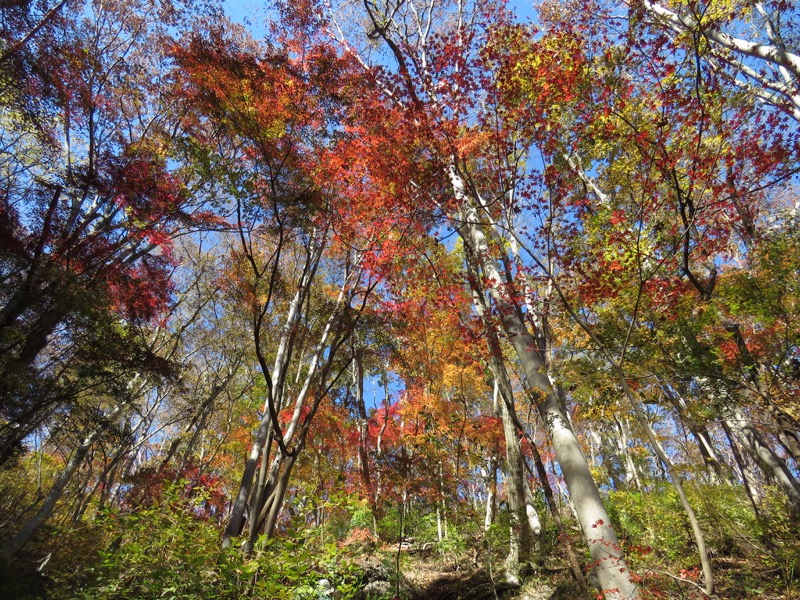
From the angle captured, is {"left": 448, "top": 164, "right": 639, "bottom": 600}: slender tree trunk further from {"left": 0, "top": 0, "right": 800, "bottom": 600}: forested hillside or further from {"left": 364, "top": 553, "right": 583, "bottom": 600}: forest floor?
{"left": 364, "top": 553, "right": 583, "bottom": 600}: forest floor

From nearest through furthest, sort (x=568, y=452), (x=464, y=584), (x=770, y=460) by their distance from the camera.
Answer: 1. (x=568, y=452)
2. (x=464, y=584)
3. (x=770, y=460)

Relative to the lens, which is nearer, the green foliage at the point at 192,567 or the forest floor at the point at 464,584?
the green foliage at the point at 192,567

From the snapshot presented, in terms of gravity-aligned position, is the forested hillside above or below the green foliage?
above

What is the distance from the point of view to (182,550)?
3.39 m

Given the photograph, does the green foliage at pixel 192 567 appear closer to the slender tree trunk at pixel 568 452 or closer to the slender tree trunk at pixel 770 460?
the slender tree trunk at pixel 568 452

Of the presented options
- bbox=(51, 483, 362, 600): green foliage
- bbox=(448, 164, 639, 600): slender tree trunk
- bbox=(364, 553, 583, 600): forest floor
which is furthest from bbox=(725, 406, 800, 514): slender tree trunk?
bbox=(51, 483, 362, 600): green foliage

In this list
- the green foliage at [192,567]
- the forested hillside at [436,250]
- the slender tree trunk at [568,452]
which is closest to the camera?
the green foliage at [192,567]

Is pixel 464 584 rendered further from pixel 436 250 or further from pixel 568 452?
pixel 436 250

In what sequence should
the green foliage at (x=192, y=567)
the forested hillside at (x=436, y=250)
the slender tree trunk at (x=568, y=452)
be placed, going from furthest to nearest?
1. the forested hillside at (x=436, y=250)
2. the slender tree trunk at (x=568, y=452)
3. the green foliage at (x=192, y=567)

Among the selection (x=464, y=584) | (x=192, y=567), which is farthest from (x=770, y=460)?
(x=192, y=567)

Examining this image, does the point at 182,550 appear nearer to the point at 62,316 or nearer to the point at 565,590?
the point at 62,316

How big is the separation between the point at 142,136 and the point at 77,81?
1532mm

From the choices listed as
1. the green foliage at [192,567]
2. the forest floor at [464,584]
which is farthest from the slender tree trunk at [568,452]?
the forest floor at [464,584]

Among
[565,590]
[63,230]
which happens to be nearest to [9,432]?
[63,230]
